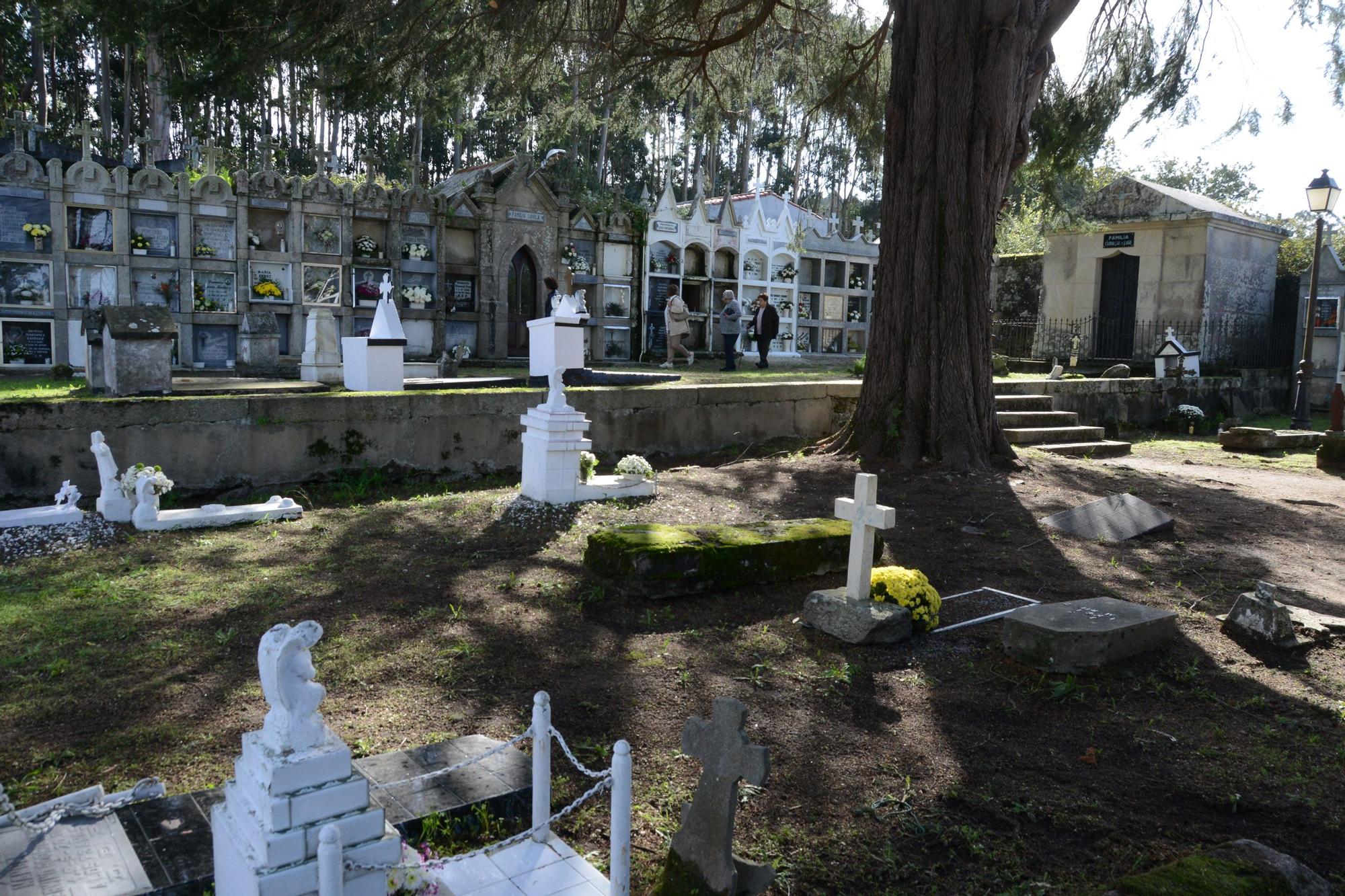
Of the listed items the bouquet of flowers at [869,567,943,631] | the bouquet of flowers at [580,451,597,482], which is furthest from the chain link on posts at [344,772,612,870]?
the bouquet of flowers at [580,451,597,482]

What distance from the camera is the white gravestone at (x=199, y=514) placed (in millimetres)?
6812

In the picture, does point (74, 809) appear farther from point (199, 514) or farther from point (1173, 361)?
point (1173, 361)

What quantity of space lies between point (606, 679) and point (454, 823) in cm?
136

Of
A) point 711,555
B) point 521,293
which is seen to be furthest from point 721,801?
point 521,293

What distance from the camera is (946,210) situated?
9062 millimetres

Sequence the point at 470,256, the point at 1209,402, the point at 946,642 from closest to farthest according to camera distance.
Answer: the point at 946,642 → the point at 1209,402 → the point at 470,256

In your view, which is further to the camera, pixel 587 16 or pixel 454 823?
pixel 587 16

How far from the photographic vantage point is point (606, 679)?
4320 mm

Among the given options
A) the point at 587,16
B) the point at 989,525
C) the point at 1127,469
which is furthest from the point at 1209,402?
the point at 587,16

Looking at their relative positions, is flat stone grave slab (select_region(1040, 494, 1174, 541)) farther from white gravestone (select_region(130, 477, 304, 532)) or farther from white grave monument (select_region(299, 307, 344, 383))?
white grave monument (select_region(299, 307, 344, 383))

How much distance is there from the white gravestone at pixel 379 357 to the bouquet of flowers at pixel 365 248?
6.10 m

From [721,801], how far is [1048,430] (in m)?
10.3

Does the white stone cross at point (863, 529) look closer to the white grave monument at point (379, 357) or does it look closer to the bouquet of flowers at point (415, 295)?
the white grave monument at point (379, 357)

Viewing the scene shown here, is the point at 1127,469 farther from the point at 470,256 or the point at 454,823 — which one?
the point at 470,256
